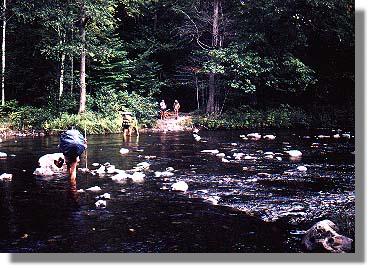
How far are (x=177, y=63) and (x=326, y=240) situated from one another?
24735mm

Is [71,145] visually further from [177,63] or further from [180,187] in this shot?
[177,63]

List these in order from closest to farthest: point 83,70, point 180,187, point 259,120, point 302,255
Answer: point 302,255, point 180,187, point 83,70, point 259,120

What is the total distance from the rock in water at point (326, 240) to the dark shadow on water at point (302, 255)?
0.37 m

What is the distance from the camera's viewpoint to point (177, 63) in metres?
28.6

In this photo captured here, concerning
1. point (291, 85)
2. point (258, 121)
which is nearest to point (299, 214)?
point (258, 121)

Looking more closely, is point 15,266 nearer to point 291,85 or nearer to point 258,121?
point 258,121

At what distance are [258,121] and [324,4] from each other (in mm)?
6808

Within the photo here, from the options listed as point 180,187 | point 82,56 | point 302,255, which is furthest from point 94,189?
point 82,56

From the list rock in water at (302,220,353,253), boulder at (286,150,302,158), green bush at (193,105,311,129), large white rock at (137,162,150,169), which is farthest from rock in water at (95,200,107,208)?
green bush at (193,105,311,129)

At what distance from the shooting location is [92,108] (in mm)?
22641

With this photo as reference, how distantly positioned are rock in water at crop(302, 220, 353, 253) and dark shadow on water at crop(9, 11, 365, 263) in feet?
1.20

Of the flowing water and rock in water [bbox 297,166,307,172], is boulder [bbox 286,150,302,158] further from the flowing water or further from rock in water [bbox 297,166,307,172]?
rock in water [bbox 297,166,307,172]

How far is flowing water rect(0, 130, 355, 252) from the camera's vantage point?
16.8 feet

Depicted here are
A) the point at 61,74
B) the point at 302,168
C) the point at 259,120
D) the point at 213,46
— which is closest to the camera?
the point at 302,168
